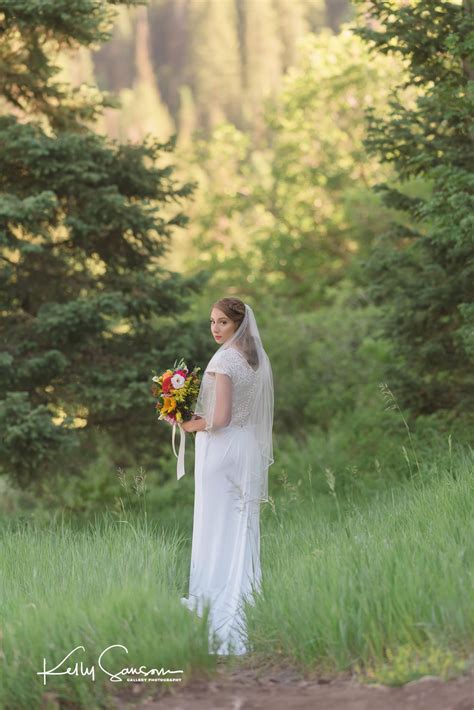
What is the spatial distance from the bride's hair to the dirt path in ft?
7.61


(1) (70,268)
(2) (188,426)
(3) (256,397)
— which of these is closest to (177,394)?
(2) (188,426)

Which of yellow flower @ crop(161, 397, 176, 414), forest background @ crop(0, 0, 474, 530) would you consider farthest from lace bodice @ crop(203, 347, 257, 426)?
forest background @ crop(0, 0, 474, 530)

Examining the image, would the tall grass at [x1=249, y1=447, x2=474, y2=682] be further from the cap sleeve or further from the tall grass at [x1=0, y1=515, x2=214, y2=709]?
the cap sleeve

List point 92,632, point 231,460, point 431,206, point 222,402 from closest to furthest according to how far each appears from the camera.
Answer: point 92,632 → point 222,402 → point 231,460 → point 431,206

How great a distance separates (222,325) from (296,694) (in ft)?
9.26

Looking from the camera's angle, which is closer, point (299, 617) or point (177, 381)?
point (299, 617)

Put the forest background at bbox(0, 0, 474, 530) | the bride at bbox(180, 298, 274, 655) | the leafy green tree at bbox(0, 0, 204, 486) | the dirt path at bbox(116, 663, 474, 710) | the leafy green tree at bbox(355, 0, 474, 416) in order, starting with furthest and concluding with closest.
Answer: the leafy green tree at bbox(0, 0, 204, 486) → the forest background at bbox(0, 0, 474, 530) → the leafy green tree at bbox(355, 0, 474, 416) → the bride at bbox(180, 298, 274, 655) → the dirt path at bbox(116, 663, 474, 710)

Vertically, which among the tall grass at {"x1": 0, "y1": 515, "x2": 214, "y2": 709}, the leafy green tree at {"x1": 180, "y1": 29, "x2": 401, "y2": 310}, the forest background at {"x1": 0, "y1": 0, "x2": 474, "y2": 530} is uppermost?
the leafy green tree at {"x1": 180, "y1": 29, "x2": 401, "y2": 310}

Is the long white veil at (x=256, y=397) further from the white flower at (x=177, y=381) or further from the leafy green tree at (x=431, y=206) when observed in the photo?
the leafy green tree at (x=431, y=206)

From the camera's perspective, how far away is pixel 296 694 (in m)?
5.11

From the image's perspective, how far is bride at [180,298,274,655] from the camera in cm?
704

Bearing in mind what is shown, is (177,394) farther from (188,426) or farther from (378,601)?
(378,601)

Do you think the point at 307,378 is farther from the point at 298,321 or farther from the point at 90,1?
the point at 90,1

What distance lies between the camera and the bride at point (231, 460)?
7043 millimetres
